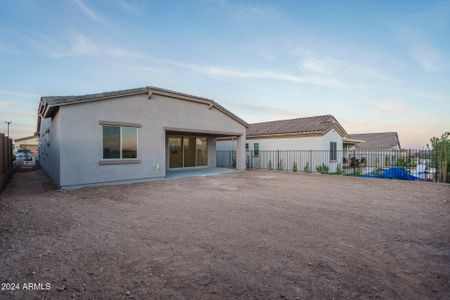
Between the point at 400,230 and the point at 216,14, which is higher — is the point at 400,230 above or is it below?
below

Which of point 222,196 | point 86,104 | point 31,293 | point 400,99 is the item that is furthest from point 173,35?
point 400,99

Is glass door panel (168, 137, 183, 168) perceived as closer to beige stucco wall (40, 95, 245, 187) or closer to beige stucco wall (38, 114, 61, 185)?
beige stucco wall (40, 95, 245, 187)

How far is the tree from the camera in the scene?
11.6 m

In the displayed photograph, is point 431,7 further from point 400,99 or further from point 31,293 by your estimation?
point 31,293

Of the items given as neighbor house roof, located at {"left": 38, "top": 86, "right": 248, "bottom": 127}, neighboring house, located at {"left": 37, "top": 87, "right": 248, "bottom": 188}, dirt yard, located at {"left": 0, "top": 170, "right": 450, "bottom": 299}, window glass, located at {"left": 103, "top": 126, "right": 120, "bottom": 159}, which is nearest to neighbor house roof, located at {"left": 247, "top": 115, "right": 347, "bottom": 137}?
neighbor house roof, located at {"left": 38, "top": 86, "right": 248, "bottom": 127}

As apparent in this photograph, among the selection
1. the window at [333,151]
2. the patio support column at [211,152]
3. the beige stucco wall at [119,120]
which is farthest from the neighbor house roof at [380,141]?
the beige stucco wall at [119,120]

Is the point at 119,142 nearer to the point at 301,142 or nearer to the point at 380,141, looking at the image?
the point at 301,142

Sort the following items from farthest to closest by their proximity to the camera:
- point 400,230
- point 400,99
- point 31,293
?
point 400,99 → point 400,230 → point 31,293

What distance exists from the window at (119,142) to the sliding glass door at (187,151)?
5.28 m

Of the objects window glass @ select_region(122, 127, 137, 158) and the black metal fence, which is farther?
the black metal fence

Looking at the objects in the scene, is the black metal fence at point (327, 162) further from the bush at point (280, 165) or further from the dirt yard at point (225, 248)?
the dirt yard at point (225, 248)

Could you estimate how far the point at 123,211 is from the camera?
249 inches

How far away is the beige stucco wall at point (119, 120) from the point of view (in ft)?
30.3

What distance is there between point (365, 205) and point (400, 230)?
2.32 metres
